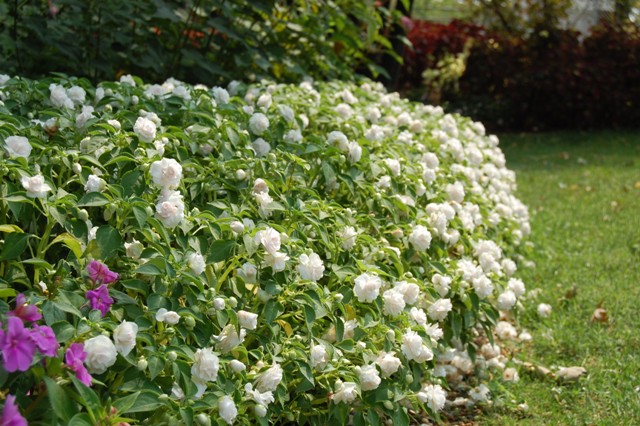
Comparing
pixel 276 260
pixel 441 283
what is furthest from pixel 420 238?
pixel 276 260

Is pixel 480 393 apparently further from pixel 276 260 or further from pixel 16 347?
pixel 16 347

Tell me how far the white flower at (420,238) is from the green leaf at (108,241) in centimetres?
117

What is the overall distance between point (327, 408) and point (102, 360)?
0.84 m

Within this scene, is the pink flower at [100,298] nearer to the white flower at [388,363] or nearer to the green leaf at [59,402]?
the green leaf at [59,402]

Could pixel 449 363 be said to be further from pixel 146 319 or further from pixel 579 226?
pixel 579 226

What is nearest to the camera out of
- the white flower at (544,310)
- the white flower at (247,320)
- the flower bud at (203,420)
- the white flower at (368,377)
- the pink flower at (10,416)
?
the pink flower at (10,416)

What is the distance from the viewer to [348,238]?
266cm

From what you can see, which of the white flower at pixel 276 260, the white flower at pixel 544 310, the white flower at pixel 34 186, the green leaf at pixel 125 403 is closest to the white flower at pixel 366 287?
the white flower at pixel 276 260

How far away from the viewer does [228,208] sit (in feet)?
8.15

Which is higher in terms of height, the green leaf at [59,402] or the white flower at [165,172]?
the white flower at [165,172]

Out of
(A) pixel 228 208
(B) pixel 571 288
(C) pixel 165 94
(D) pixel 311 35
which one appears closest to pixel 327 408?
(A) pixel 228 208

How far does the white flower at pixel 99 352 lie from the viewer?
1772 millimetres

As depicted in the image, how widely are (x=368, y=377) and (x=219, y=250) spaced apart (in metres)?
0.55

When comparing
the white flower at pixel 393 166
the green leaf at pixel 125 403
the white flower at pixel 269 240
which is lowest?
the green leaf at pixel 125 403
